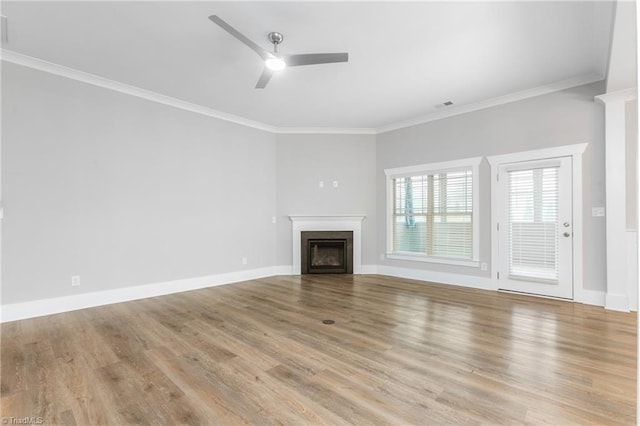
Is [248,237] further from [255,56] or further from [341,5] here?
[341,5]

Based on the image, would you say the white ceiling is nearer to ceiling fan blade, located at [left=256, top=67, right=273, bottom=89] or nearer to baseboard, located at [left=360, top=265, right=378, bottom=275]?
ceiling fan blade, located at [left=256, top=67, right=273, bottom=89]

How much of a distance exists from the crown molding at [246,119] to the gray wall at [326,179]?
156 millimetres

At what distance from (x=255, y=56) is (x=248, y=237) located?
3.18m

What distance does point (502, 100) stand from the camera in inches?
181

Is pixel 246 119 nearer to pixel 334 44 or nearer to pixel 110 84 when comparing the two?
pixel 110 84

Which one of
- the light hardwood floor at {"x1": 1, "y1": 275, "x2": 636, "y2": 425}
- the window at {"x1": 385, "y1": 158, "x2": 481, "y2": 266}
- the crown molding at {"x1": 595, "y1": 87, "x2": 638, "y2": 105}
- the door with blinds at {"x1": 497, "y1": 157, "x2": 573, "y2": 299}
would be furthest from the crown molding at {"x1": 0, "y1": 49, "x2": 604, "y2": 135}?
the light hardwood floor at {"x1": 1, "y1": 275, "x2": 636, "y2": 425}

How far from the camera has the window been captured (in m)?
5.07

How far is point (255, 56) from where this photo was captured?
11.2 feet

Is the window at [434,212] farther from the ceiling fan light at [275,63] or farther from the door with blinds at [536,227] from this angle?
the ceiling fan light at [275,63]

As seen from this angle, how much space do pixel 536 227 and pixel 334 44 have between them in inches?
147

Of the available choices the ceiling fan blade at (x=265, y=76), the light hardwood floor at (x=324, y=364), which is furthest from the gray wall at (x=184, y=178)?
the ceiling fan blade at (x=265, y=76)

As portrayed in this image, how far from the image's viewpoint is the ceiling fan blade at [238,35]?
2.45 m

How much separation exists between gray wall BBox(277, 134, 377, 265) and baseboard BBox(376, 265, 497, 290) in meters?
0.40

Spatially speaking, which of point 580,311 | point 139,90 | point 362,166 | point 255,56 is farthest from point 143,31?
point 580,311
